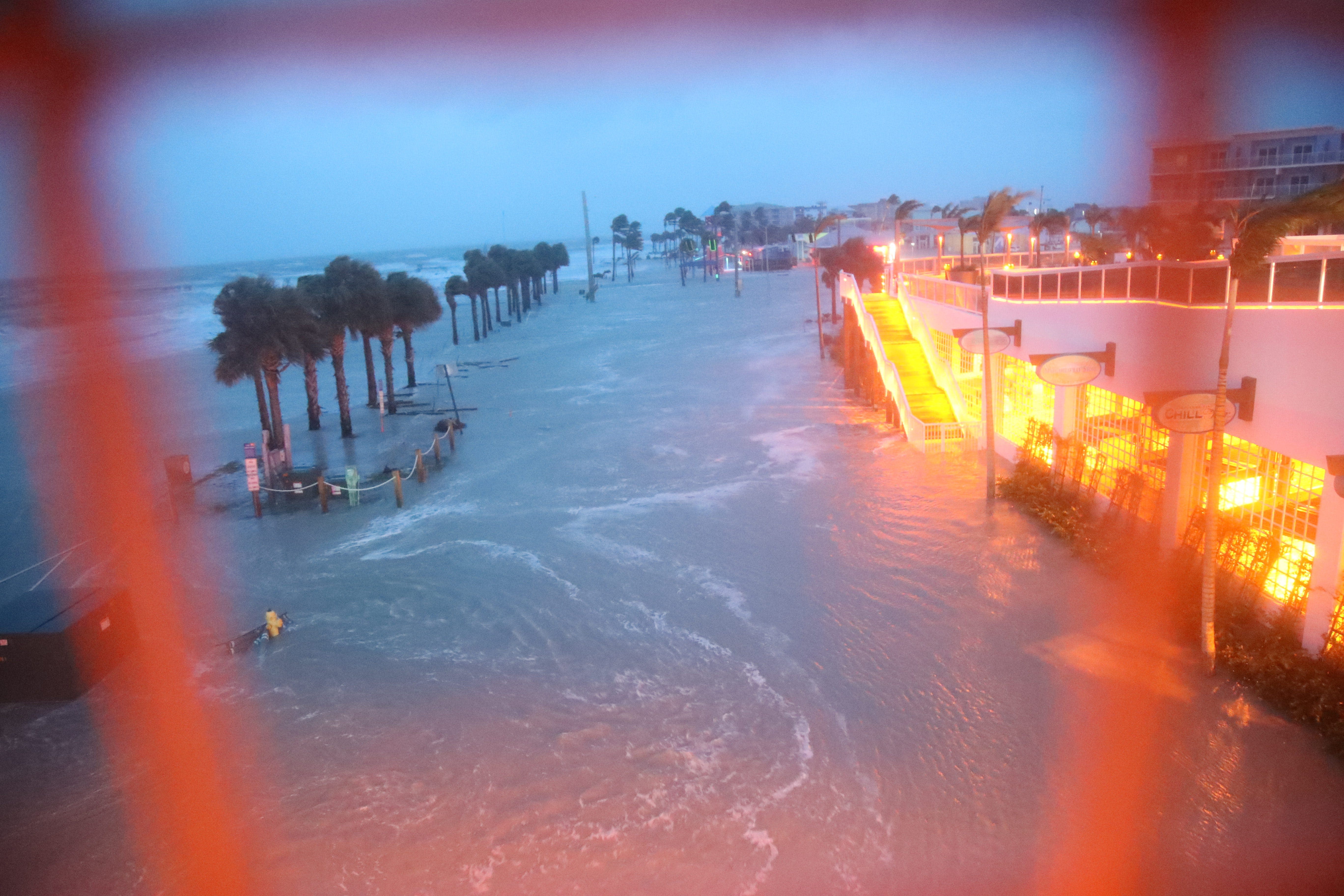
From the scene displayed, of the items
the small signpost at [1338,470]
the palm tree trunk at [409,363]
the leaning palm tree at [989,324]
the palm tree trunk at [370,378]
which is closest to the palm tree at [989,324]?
the leaning palm tree at [989,324]

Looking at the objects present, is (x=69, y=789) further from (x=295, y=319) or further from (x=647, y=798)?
(x=295, y=319)

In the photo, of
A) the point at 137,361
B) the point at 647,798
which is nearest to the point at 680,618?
the point at 647,798

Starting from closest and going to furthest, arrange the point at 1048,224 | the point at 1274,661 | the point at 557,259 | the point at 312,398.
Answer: the point at 1274,661 < the point at 312,398 < the point at 1048,224 < the point at 557,259

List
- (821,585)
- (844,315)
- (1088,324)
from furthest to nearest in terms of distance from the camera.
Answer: (844,315) → (1088,324) → (821,585)

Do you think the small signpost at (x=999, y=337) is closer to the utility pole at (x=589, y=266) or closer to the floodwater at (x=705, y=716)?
the floodwater at (x=705, y=716)

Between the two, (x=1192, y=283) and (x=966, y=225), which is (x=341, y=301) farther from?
(x=1192, y=283)

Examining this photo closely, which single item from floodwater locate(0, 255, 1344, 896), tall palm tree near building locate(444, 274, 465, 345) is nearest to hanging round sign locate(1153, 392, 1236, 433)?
floodwater locate(0, 255, 1344, 896)

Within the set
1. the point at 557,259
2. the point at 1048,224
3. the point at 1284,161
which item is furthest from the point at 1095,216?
the point at 557,259
